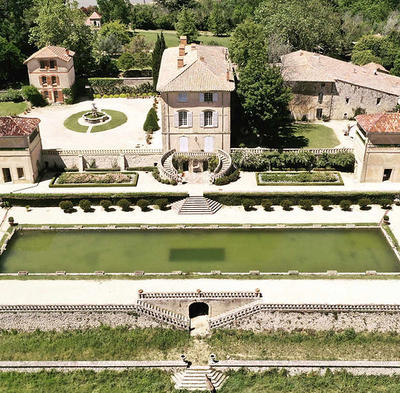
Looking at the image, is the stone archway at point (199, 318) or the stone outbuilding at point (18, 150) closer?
the stone archway at point (199, 318)

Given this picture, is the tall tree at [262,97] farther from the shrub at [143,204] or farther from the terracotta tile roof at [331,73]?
the shrub at [143,204]

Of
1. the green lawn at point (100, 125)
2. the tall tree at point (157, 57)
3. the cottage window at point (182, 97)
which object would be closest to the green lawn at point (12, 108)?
the green lawn at point (100, 125)

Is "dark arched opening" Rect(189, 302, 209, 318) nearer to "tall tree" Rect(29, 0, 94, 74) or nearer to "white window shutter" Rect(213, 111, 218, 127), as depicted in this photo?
"white window shutter" Rect(213, 111, 218, 127)

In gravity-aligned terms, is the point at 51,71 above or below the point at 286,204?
above

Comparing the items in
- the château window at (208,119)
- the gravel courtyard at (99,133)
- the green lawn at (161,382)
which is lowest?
the green lawn at (161,382)

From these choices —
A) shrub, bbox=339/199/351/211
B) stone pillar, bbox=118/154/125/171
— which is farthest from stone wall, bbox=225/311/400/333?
stone pillar, bbox=118/154/125/171

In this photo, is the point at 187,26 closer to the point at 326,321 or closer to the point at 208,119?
the point at 208,119

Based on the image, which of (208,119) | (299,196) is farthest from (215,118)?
(299,196)

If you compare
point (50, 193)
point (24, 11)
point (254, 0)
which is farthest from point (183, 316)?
point (254, 0)
